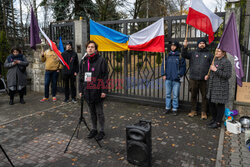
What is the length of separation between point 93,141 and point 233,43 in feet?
11.9

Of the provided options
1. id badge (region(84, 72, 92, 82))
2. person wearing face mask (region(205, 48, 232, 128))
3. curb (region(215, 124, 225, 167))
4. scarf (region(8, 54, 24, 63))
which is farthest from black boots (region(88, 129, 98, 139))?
scarf (region(8, 54, 24, 63))

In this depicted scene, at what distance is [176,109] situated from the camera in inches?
237

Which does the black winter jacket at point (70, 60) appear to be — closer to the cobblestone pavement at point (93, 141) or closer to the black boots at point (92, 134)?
the cobblestone pavement at point (93, 141)

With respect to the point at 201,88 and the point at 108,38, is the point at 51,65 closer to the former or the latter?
the point at 108,38

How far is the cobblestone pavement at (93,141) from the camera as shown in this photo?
3.67 metres

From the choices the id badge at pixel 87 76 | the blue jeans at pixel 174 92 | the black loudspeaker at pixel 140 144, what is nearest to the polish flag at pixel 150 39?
the blue jeans at pixel 174 92

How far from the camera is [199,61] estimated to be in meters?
5.40

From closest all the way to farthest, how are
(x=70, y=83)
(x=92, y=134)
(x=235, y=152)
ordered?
(x=235, y=152) → (x=92, y=134) → (x=70, y=83)

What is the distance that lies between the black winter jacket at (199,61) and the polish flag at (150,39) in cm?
94

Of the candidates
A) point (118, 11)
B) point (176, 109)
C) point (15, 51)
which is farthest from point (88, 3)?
point (176, 109)

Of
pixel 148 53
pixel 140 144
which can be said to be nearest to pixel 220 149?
pixel 140 144

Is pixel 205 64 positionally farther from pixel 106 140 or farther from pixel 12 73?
pixel 12 73

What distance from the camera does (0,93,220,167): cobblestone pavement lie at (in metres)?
3.67

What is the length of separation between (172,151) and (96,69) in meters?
2.22
